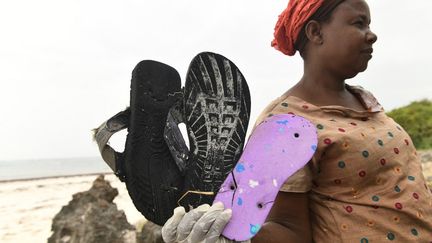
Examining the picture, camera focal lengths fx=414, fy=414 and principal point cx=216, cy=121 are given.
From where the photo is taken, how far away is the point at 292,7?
143 cm

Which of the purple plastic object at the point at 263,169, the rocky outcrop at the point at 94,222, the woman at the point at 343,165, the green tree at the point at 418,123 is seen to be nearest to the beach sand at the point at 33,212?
the green tree at the point at 418,123

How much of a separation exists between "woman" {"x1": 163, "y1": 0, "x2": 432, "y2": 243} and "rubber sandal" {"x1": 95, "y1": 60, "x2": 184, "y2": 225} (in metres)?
0.28

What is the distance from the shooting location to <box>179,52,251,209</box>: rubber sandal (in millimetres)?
1152

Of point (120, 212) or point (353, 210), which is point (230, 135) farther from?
point (120, 212)

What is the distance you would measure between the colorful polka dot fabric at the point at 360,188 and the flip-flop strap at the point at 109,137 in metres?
0.50

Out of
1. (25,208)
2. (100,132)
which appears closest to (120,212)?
(100,132)

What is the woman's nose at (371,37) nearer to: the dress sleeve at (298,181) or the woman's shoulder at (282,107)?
the woman's shoulder at (282,107)

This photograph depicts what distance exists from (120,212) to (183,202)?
3436 mm

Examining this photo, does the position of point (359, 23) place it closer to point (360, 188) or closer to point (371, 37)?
point (371, 37)

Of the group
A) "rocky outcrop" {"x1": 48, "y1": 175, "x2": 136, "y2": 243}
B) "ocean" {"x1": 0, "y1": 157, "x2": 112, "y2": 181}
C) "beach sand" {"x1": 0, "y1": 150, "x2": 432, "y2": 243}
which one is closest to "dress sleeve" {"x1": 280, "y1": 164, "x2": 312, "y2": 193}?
"rocky outcrop" {"x1": 48, "y1": 175, "x2": 136, "y2": 243}

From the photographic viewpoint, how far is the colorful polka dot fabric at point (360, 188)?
4.03 feet

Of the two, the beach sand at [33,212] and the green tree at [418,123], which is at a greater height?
the green tree at [418,123]

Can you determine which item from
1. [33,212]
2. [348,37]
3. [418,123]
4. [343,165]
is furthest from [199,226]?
[33,212]

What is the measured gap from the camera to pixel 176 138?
1216 millimetres
